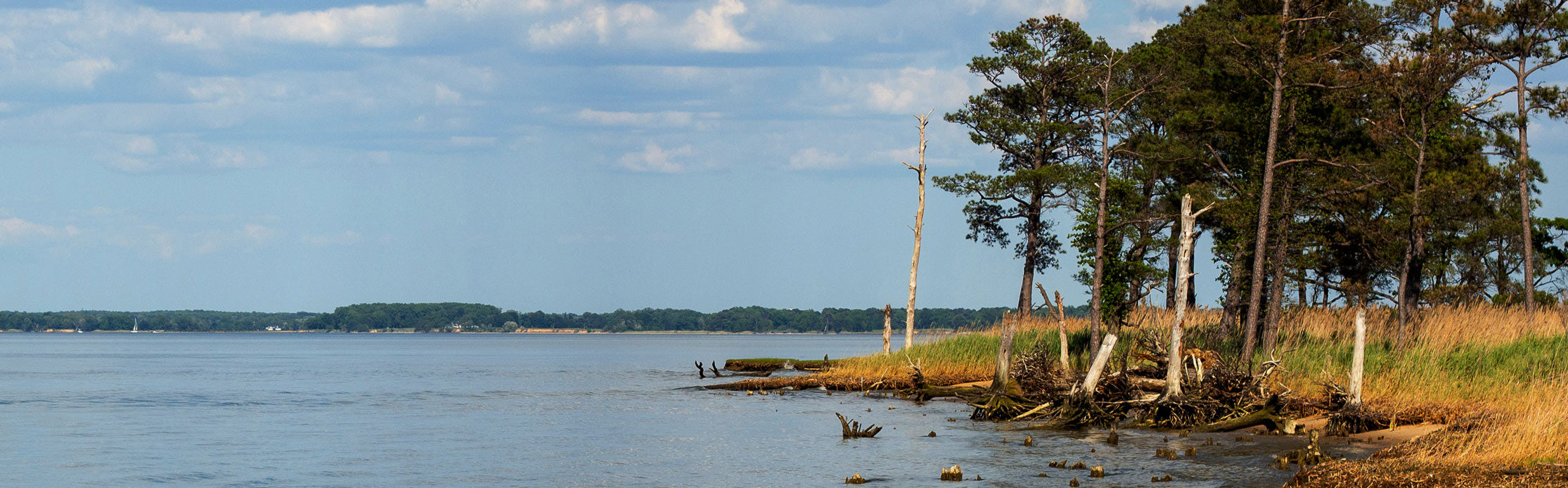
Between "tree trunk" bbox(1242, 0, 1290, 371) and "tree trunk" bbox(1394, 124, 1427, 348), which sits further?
"tree trunk" bbox(1394, 124, 1427, 348)

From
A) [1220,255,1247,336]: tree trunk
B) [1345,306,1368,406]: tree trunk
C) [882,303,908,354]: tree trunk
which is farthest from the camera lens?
[882,303,908,354]: tree trunk

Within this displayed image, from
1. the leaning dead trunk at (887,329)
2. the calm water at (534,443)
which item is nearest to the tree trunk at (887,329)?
the leaning dead trunk at (887,329)

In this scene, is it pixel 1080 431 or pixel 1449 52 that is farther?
pixel 1449 52

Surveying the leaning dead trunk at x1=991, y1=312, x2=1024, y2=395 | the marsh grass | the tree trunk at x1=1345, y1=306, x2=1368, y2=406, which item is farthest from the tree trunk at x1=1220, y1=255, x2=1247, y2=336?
the tree trunk at x1=1345, y1=306, x2=1368, y2=406

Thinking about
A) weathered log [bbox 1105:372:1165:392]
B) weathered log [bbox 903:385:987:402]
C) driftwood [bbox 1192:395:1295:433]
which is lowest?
weathered log [bbox 903:385:987:402]

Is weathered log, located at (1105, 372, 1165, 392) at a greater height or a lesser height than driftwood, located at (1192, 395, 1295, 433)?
greater

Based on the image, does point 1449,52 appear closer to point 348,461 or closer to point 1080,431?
point 1080,431

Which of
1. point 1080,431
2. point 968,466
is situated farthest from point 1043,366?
point 968,466

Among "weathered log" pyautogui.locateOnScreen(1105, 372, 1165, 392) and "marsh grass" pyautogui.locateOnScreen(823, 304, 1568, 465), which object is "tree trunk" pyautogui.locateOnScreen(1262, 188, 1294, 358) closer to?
"marsh grass" pyautogui.locateOnScreen(823, 304, 1568, 465)

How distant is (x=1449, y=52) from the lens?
1430 inches

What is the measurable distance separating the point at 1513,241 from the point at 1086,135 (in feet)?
54.9

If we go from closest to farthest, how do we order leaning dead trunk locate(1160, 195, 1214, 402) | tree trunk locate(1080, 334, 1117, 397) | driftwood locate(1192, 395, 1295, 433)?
driftwood locate(1192, 395, 1295, 433)
leaning dead trunk locate(1160, 195, 1214, 402)
tree trunk locate(1080, 334, 1117, 397)

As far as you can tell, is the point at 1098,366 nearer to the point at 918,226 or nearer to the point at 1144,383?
the point at 1144,383

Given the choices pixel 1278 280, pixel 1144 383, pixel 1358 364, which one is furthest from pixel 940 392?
pixel 1358 364
